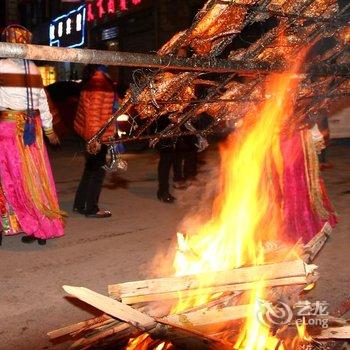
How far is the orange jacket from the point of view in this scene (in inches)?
233

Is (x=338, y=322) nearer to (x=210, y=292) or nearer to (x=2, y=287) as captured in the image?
(x=210, y=292)

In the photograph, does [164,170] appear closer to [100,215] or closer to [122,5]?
[100,215]

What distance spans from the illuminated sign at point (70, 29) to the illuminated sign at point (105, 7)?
0.52m

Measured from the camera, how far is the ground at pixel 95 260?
143 inches

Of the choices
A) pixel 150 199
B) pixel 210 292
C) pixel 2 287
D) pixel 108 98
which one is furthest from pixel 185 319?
pixel 150 199

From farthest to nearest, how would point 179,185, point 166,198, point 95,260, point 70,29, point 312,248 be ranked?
point 70,29 < point 179,185 < point 166,198 < point 95,260 < point 312,248

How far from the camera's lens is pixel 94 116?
6000mm

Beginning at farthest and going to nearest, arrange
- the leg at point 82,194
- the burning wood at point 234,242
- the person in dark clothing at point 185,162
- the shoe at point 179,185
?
the shoe at point 179,185
the person in dark clothing at point 185,162
the leg at point 82,194
the burning wood at point 234,242

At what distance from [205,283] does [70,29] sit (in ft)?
68.2

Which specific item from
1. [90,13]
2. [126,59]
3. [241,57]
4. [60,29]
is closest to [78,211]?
[241,57]

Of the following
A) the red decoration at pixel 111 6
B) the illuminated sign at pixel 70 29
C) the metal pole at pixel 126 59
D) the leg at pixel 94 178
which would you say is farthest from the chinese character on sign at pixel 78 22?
the metal pole at pixel 126 59

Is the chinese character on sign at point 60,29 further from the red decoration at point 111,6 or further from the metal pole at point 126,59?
the metal pole at point 126,59

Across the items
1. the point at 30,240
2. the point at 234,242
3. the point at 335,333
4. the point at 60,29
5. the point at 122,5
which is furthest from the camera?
the point at 60,29

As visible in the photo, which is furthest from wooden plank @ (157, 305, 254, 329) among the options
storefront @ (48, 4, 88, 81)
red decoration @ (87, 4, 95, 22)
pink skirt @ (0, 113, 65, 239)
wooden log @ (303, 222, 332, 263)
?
red decoration @ (87, 4, 95, 22)
